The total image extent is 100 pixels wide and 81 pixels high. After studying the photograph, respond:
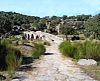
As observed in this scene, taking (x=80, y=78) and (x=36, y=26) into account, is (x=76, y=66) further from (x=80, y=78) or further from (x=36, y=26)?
(x=36, y=26)

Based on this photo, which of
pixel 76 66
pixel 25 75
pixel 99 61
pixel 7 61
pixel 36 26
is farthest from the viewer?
pixel 36 26

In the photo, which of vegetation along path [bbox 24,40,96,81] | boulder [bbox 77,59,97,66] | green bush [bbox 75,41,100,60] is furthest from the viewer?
green bush [bbox 75,41,100,60]

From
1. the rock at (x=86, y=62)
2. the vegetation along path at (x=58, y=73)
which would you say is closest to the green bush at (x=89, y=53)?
the rock at (x=86, y=62)

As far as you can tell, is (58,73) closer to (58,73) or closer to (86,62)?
(58,73)

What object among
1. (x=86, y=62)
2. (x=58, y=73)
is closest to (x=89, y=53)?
(x=86, y=62)

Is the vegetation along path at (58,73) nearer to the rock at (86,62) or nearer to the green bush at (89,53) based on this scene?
the rock at (86,62)

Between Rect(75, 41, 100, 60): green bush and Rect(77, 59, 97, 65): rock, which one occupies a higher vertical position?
Rect(75, 41, 100, 60): green bush

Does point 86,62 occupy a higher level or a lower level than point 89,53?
lower

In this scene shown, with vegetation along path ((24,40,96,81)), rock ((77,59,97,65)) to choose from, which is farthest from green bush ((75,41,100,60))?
vegetation along path ((24,40,96,81))

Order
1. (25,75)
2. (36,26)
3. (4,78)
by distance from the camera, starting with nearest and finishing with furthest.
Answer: (4,78), (25,75), (36,26)

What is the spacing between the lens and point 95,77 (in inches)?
421

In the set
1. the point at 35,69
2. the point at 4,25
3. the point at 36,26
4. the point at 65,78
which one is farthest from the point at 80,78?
the point at 36,26

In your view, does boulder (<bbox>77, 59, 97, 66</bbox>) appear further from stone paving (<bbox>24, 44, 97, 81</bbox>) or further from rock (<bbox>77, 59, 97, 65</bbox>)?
stone paving (<bbox>24, 44, 97, 81</bbox>)

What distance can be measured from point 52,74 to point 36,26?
9044 centimetres
